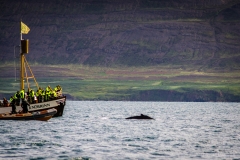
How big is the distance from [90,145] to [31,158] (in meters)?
9.00

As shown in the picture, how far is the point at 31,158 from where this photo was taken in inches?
1528

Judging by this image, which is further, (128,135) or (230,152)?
(128,135)

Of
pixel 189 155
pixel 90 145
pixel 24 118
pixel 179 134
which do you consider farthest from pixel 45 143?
pixel 24 118

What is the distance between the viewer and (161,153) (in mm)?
42344

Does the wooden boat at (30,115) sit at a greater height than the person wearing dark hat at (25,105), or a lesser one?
lesser

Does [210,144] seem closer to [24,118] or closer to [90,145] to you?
[90,145]

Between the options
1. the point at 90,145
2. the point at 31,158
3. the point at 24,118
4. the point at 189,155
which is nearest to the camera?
the point at 31,158

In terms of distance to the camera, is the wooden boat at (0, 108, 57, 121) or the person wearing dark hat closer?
the person wearing dark hat

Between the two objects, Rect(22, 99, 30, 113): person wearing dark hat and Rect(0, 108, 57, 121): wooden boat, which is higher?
Rect(22, 99, 30, 113): person wearing dark hat

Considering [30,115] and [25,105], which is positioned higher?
[25,105]

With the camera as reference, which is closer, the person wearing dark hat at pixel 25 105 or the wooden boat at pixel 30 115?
the person wearing dark hat at pixel 25 105

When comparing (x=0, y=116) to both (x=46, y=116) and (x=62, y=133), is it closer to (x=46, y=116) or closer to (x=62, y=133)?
(x=46, y=116)

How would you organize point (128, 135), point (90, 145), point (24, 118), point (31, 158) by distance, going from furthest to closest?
point (24, 118)
point (128, 135)
point (90, 145)
point (31, 158)

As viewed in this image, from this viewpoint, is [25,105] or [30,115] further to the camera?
[30,115]
